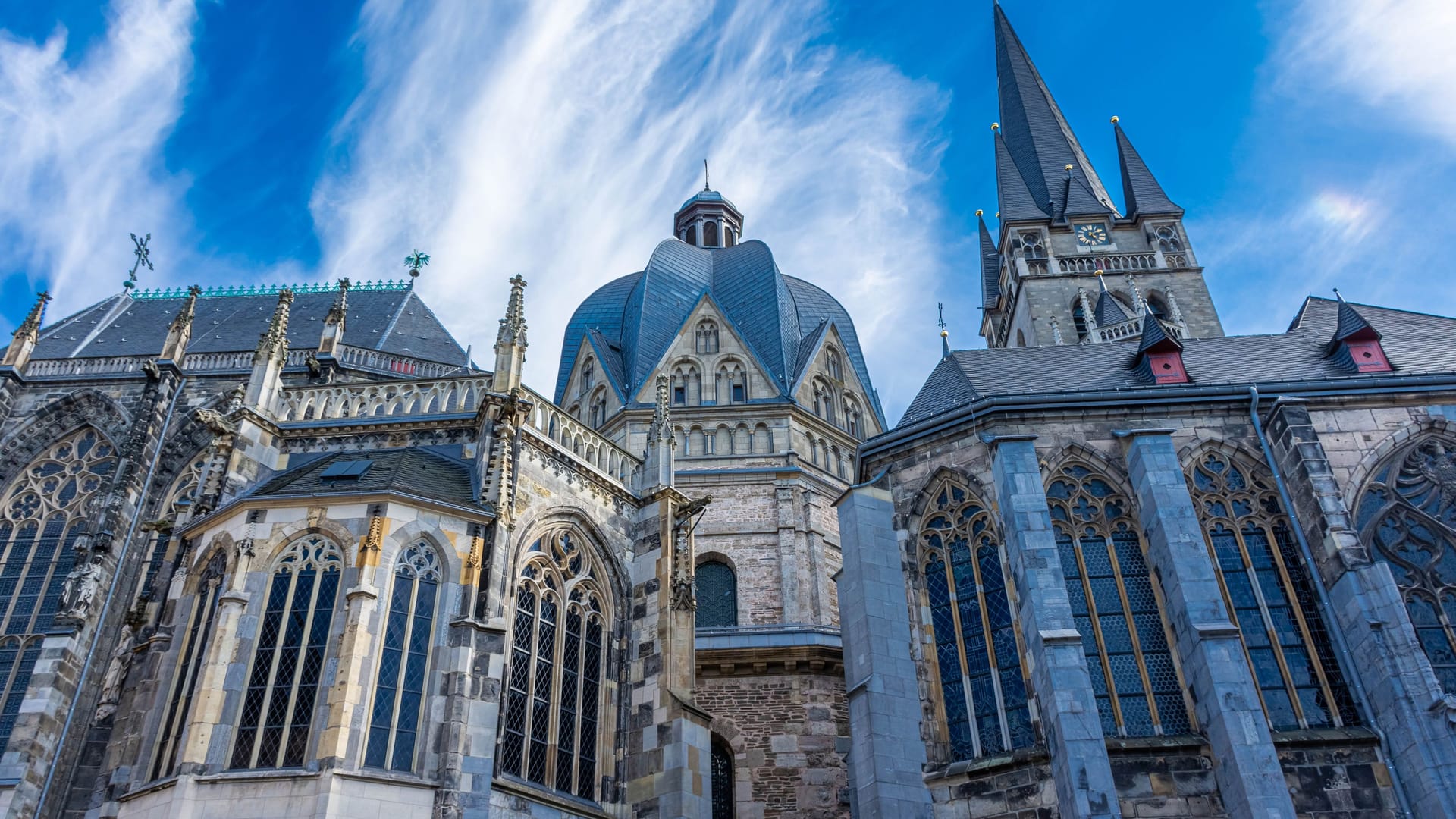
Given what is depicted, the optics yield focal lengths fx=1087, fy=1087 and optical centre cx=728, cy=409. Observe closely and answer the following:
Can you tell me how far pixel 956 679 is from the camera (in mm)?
13594

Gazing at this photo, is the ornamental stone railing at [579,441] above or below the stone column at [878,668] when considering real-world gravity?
above

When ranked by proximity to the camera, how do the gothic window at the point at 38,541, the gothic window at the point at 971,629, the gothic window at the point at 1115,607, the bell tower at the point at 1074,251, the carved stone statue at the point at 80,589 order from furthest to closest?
the bell tower at the point at 1074,251
the gothic window at the point at 38,541
the carved stone statue at the point at 80,589
the gothic window at the point at 971,629
the gothic window at the point at 1115,607

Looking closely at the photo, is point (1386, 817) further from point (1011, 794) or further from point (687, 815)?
point (687, 815)

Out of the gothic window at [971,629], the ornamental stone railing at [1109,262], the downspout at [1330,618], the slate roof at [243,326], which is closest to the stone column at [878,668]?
the gothic window at [971,629]

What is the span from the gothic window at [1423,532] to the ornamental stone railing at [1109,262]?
2119 centimetres

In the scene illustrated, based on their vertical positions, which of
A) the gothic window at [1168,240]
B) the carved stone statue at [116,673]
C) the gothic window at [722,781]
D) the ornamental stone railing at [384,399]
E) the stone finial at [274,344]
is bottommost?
the gothic window at [722,781]

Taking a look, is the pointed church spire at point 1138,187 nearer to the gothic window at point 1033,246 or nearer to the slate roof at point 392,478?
the gothic window at point 1033,246

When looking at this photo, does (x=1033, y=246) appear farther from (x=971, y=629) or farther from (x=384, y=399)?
(x=384, y=399)

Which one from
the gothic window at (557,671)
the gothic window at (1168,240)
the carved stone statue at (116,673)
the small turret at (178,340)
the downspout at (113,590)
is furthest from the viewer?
the gothic window at (1168,240)

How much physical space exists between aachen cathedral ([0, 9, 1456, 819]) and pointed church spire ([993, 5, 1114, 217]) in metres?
18.8

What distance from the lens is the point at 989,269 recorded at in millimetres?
42969

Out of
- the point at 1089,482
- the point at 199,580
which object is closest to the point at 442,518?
the point at 199,580

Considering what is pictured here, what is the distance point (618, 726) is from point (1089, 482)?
6.92 m

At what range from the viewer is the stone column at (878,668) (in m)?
12.5
